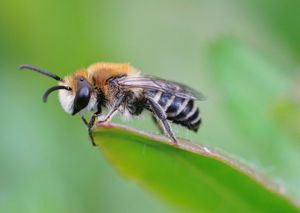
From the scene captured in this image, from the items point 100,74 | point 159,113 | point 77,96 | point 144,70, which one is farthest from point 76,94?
point 144,70

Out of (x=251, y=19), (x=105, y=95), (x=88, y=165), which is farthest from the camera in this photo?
(x=251, y=19)

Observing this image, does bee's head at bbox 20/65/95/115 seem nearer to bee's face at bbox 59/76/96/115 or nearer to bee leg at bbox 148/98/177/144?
bee's face at bbox 59/76/96/115

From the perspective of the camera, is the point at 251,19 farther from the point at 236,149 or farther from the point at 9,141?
the point at 9,141

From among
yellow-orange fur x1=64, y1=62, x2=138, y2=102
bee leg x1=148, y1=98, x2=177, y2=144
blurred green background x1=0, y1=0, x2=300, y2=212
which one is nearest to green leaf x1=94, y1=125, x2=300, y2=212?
bee leg x1=148, y1=98, x2=177, y2=144

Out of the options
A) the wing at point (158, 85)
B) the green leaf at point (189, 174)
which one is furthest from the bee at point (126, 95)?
the green leaf at point (189, 174)

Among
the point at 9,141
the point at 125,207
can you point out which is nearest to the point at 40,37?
the point at 9,141

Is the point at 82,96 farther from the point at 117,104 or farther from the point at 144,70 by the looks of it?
the point at 144,70

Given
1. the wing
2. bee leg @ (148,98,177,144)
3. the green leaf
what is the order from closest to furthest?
the green leaf < bee leg @ (148,98,177,144) < the wing

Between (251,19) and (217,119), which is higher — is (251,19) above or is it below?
above
